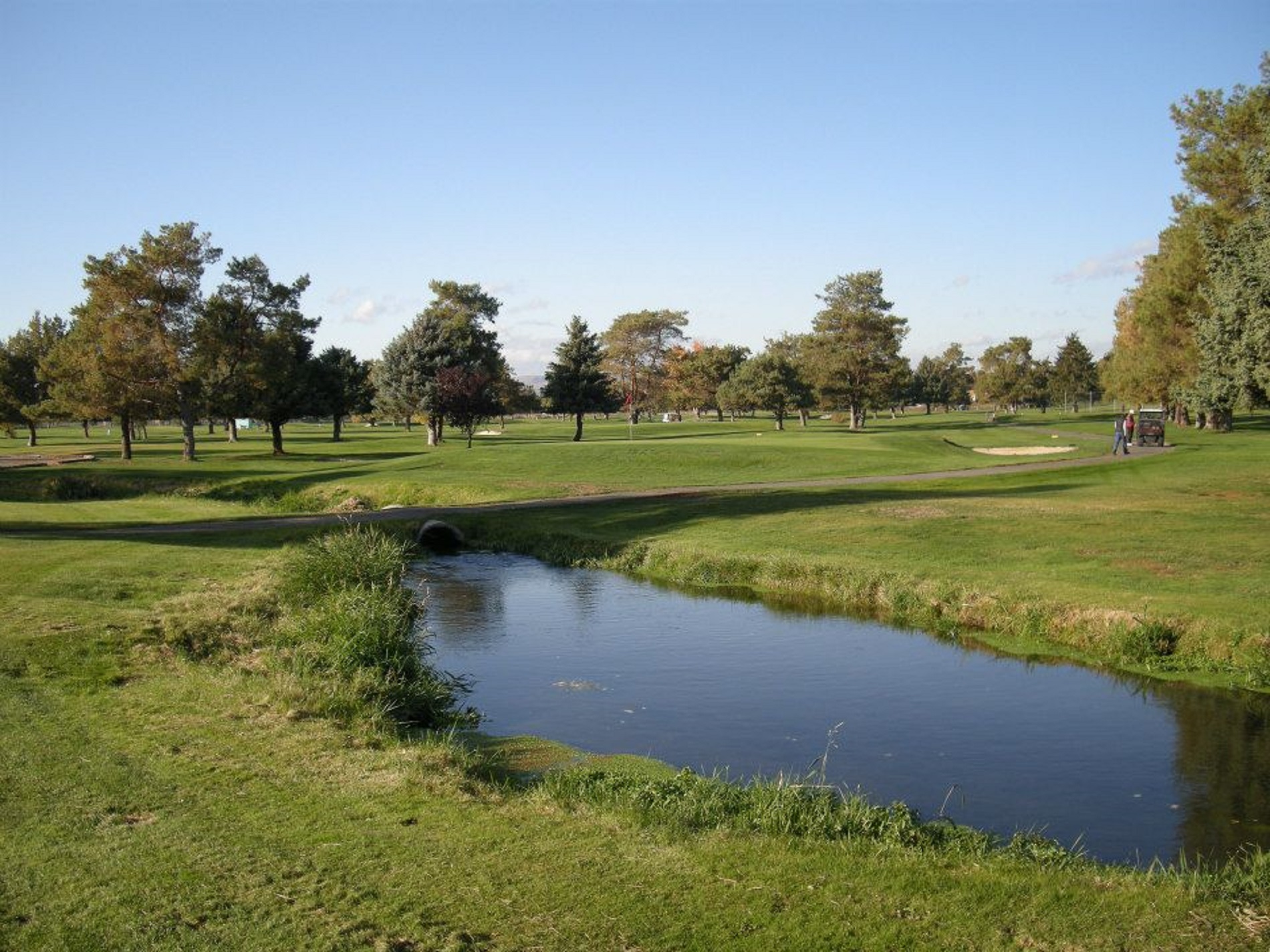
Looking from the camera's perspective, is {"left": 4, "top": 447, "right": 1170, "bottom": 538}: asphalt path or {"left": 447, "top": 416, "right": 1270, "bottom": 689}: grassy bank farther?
{"left": 4, "top": 447, "right": 1170, "bottom": 538}: asphalt path

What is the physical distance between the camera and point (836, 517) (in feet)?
102

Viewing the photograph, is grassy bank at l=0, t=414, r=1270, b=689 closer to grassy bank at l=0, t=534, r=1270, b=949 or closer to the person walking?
the person walking

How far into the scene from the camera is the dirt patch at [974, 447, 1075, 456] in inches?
2400

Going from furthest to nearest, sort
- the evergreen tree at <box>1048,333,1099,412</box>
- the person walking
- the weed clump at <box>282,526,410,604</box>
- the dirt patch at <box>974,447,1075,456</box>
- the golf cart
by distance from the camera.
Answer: the evergreen tree at <box>1048,333,1099,412</box> → the golf cart → the dirt patch at <box>974,447,1075,456</box> → the person walking → the weed clump at <box>282,526,410,604</box>

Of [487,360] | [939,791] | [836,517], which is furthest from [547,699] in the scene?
[487,360]

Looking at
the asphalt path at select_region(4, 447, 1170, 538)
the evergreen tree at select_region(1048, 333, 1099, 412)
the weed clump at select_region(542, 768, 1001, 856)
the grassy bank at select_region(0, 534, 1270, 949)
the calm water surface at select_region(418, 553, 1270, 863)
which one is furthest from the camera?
the evergreen tree at select_region(1048, 333, 1099, 412)

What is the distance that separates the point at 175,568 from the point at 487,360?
72961 millimetres

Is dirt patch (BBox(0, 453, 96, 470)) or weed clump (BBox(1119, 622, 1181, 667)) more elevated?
dirt patch (BBox(0, 453, 96, 470))

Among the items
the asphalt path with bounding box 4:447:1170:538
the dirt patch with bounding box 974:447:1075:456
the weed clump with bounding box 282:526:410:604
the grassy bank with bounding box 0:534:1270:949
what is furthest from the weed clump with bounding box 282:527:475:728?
the dirt patch with bounding box 974:447:1075:456

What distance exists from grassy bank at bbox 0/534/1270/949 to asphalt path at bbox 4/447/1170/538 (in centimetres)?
1046

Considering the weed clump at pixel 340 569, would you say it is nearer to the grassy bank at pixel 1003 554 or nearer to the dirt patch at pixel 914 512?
the grassy bank at pixel 1003 554

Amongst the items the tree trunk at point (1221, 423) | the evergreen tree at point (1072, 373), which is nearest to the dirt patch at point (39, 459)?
the tree trunk at point (1221, 423)

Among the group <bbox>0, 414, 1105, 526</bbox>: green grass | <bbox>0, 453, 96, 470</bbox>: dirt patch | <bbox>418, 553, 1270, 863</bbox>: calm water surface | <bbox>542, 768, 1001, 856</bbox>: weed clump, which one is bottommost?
<bbox>418, 553, 1270, 863</bbox>: calm water surface

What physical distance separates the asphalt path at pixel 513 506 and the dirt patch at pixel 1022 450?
514 centimetres
